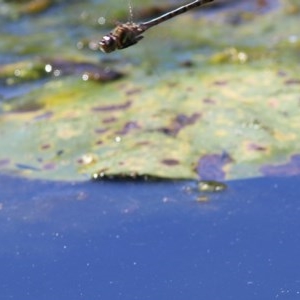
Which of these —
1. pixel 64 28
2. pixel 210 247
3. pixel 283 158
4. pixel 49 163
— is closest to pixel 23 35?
pixel 64 28

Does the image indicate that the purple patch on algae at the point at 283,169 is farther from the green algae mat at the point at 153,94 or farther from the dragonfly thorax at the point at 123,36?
the dragonfly thorax at the point at 123,36

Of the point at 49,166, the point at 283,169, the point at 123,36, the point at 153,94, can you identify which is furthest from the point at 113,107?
the point at 123,36

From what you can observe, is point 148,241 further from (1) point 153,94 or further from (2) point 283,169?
(1) point 153,94

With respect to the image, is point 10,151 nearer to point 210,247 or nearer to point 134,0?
point 210,247

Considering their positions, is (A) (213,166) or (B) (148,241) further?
(A) (213,166)

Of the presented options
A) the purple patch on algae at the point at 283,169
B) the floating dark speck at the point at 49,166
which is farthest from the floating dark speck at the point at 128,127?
the purple patch on algae at the point at 283,169

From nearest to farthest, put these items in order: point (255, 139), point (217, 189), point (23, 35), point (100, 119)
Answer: point (217, 189) < point (255, 139) < point (100, 119) < point (23, 35)
